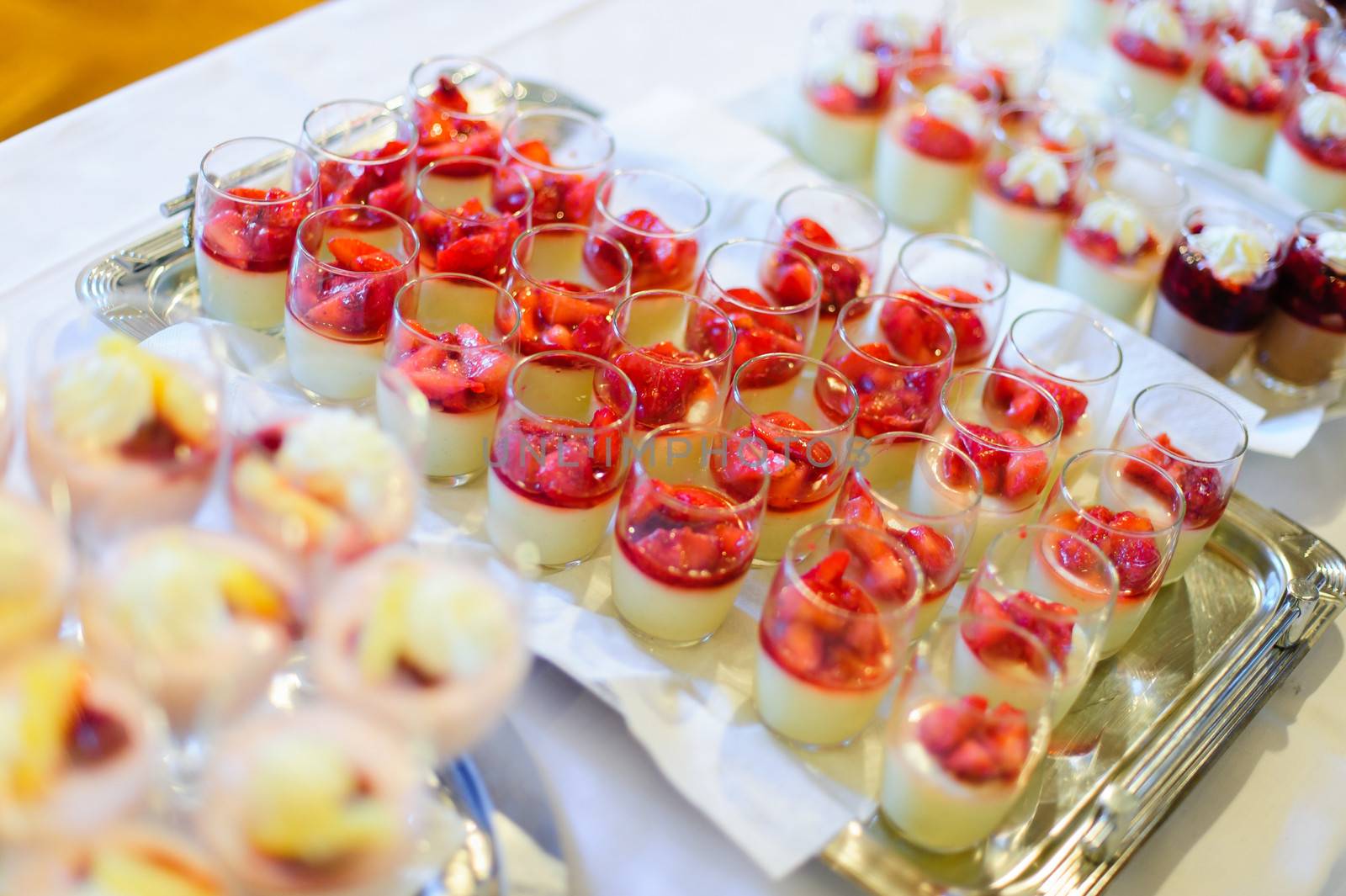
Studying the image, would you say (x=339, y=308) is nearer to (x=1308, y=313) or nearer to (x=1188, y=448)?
(x=1188, y=448)

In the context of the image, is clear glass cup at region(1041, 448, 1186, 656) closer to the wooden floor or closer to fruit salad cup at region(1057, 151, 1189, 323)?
fruit salad cup at region(1057, 151, 1189, 323)

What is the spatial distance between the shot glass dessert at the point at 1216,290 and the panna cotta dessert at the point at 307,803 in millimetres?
1514

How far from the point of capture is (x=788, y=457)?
1.49 meters

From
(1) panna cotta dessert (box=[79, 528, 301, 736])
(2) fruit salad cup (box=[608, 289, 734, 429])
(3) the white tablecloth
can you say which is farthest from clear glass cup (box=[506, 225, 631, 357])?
(1) panna cotta dessert (box=[79, 528, 301, 736])

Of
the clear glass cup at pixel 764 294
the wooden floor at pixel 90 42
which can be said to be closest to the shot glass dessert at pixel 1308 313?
the clear glass cup at pixel 764 294

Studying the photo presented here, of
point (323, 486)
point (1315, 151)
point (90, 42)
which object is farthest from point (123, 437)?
point (1315, 151)

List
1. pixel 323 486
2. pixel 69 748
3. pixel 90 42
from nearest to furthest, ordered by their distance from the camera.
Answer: pixel 69 748 → pixel 323 486 → pixel 90 42

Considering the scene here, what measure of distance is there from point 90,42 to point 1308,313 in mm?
2345

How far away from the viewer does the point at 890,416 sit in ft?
5.44

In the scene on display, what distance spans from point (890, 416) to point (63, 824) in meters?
1.10

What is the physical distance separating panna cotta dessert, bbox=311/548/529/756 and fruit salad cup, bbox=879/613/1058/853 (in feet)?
1.37

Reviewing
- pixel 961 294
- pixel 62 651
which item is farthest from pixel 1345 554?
pixel 62 651

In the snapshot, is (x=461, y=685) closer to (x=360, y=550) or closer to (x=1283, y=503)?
(x=360, y=550)

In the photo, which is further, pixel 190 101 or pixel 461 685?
pixel 190 101
